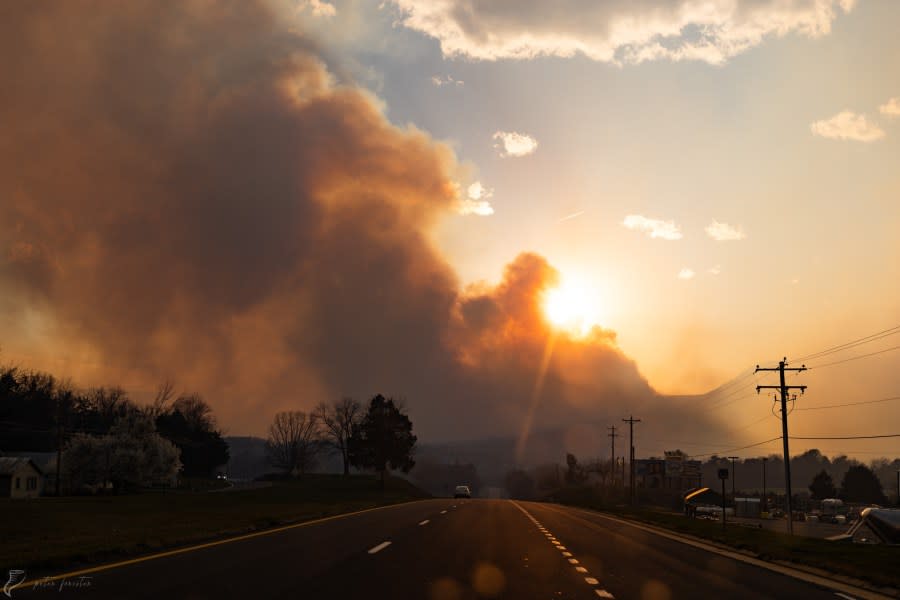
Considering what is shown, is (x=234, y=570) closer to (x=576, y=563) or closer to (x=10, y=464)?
(x=576, y=563)

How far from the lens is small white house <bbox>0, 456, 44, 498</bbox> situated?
87.8 meters

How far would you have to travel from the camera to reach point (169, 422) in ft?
427

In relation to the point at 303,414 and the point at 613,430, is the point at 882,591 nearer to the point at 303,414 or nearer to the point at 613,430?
the point at 613,430

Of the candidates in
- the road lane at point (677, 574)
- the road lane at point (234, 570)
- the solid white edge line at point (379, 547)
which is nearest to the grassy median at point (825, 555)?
the road lane at point (677, 574)

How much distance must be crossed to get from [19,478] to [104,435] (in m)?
19.5

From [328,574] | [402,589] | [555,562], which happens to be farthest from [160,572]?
[555,562]

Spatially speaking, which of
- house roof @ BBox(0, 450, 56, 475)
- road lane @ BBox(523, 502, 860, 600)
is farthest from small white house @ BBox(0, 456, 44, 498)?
road lane @ BBox(523, 502, 860, 600)

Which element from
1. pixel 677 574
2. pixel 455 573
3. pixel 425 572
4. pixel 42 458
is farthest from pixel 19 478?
pixel 677 574

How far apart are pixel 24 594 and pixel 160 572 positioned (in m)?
2.90

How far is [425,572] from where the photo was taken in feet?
47.6

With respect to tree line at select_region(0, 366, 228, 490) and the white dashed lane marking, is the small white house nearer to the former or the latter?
tree line at select_region(0, 366, 228, 490)

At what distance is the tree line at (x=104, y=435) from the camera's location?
93.2 m

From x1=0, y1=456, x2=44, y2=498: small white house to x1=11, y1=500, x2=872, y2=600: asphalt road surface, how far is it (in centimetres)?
7998

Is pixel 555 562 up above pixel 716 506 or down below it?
above
